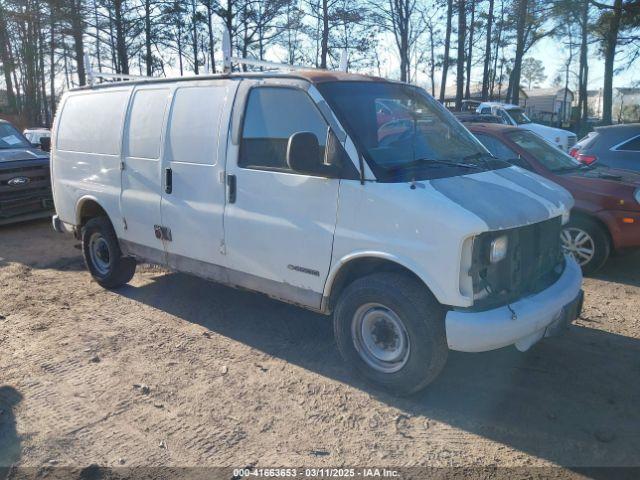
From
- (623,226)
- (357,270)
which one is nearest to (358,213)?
(357,270)

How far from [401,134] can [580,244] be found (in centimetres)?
336

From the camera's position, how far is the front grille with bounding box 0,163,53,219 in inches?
370

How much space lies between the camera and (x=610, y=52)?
2295 centimetres

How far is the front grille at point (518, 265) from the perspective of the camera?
3451 millimetres

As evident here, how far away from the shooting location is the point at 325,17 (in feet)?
73.8

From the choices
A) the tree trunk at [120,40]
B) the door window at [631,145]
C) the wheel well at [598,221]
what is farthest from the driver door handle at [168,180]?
the tree trunk at [120,40]

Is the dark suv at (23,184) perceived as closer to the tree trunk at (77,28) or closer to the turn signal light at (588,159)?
the turn signal light at (588,159)

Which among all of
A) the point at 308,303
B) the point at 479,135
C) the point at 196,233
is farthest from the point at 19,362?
the point at 479,135

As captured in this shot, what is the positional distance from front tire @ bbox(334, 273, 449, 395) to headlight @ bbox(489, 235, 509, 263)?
461 mm

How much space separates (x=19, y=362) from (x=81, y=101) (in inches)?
120

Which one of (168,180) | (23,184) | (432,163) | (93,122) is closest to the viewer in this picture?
(432,163)

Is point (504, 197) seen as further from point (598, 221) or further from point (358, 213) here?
point (598, 221)

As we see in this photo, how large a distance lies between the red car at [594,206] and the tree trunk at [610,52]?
57.4ft

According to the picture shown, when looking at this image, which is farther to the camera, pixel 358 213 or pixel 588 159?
pixel 588 159
